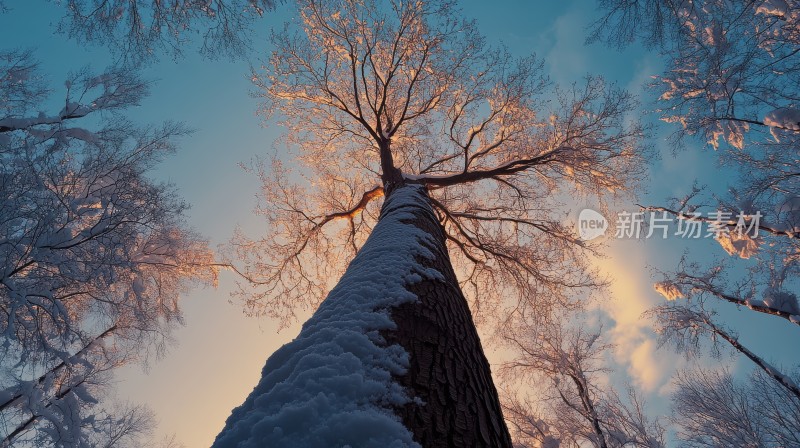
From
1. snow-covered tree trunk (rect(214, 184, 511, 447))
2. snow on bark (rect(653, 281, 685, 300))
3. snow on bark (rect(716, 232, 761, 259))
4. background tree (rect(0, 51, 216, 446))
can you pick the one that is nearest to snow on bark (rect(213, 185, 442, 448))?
snow-covered tree trunk (rect(214, 184, 511, 447))

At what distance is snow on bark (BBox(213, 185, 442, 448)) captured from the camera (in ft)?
2.74

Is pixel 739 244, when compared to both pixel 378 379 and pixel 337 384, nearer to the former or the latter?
pixel 378 379

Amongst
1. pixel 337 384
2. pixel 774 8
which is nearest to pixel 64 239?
pixel 337 384

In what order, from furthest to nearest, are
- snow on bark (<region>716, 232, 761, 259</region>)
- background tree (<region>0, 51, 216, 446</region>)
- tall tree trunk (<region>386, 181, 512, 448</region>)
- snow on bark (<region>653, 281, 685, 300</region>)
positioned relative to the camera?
snow on bark (<region>653, 281, 685, 300</region>)
snow on bark (<region>716, 232, 761, 259</region>)
background tree (<region>0, 51, 216, 446</region>)
tall tree trunk (<region>386, 181, 512, 448</region>)

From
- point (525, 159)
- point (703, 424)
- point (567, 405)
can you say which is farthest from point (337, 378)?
point (703, 424)

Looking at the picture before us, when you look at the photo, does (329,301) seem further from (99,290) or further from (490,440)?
(99,290)

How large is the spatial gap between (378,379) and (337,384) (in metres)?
0.15

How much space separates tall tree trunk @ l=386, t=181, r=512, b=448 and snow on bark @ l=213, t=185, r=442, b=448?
59 mm

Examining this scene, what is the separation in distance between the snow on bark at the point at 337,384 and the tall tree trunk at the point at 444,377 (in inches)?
2.3

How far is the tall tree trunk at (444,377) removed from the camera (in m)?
1.06

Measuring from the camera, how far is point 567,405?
35.7 ft

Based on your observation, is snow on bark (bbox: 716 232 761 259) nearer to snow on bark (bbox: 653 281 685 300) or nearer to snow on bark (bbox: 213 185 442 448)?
snow on bark (bbox: 653 281 685 300)

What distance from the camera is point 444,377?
1.34 m

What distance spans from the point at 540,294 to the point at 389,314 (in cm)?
711
